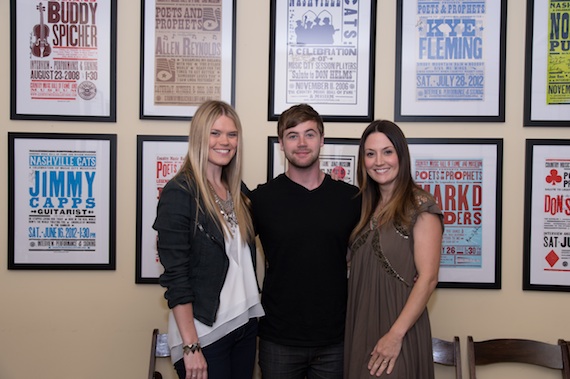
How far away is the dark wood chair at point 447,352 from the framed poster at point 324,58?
1120 millimetres

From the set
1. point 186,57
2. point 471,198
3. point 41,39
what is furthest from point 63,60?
point 471,198

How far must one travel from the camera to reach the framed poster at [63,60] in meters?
2.39

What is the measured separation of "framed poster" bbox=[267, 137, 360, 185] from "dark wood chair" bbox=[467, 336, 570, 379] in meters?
0.99

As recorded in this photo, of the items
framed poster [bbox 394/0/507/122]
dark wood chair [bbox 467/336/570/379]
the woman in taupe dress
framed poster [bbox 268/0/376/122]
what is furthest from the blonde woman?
dark wood chair [bbox 467/336/570/379]

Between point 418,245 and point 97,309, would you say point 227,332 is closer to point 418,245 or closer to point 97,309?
point 418,245

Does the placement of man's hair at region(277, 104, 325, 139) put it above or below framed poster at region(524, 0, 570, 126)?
below

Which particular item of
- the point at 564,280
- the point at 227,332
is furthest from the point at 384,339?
the point at 564,280

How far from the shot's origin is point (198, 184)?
1.69 meters

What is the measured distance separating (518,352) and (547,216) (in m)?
0.67

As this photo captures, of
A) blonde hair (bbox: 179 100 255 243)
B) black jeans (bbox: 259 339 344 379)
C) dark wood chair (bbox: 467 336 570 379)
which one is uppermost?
blonde hair (bbox: 179 100 255 243)

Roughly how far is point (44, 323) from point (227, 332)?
125 centimetres

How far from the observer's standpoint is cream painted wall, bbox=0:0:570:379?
2402 millimetres

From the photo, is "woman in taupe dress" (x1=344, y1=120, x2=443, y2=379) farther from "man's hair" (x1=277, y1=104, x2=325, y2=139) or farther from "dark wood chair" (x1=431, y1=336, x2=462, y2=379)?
"dark wood chair" (x1=431, y1=336, x2=462, y2=379)

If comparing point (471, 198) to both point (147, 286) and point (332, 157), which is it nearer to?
point (332, 157)
